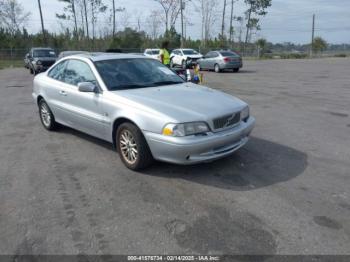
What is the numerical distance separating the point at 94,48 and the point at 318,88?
41760 mm

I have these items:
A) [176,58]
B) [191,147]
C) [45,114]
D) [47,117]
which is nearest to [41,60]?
[176,58]

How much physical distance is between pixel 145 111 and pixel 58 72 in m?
2.86

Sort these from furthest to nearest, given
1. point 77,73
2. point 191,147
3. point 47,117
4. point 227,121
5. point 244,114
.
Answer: point 47,117 < point 77,73 < point 244,114 < point 227,121 < point 191,147

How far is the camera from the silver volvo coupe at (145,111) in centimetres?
418

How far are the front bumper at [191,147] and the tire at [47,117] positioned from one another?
10.2 ft

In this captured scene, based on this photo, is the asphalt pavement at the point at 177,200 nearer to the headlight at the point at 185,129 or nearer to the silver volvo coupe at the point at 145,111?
the silver volvo coupe at the point at 145,111

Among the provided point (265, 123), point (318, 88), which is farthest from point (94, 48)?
point (265, 123)

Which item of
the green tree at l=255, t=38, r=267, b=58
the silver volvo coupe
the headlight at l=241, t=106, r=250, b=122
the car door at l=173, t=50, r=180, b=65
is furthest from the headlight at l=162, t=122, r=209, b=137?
the green tree at l=255, t=38, r=267, b=58

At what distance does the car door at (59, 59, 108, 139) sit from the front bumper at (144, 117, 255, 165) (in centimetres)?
109

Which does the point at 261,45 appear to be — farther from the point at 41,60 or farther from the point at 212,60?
the point at 41,60

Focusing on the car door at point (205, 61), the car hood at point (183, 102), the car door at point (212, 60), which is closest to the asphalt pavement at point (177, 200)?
the car hood at point (183, 102)

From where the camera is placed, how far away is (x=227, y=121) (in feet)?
14.7

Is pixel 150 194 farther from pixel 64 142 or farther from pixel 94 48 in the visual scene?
pixel 94 48

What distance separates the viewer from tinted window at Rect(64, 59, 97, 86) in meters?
5.41
